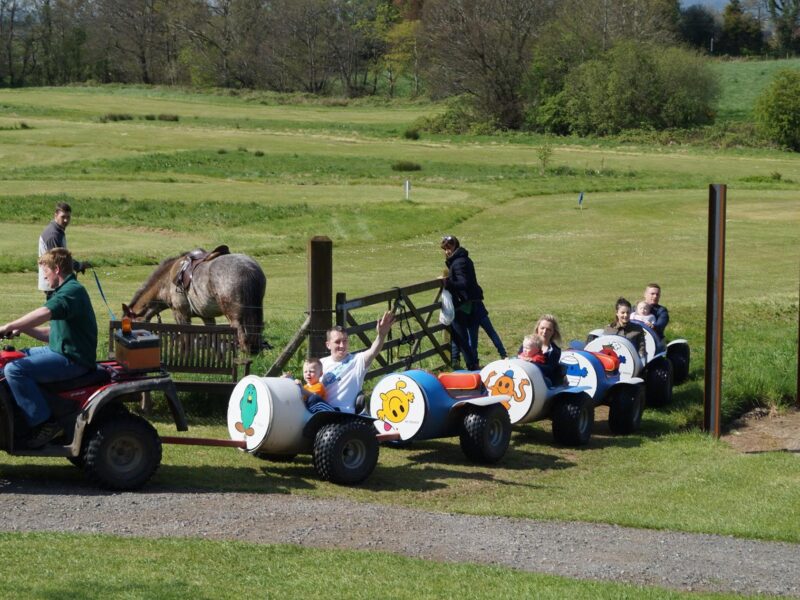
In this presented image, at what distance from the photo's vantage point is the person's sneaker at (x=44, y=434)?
11039 millimetres

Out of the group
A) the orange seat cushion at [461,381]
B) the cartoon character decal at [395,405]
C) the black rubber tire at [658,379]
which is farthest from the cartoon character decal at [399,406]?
the black rubber tire at [658,379]

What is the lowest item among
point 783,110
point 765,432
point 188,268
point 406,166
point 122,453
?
point 765,432

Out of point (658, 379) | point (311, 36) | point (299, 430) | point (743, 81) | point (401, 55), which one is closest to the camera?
point (299, 430)

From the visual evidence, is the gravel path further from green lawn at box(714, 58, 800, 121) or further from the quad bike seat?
green lawn at box(714, 58, 800, 121)

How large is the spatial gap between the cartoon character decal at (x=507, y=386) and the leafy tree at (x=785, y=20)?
478 ft

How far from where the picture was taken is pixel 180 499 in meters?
10.9

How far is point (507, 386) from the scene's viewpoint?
1503cm

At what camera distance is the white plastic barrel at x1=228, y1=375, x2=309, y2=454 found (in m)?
12.1

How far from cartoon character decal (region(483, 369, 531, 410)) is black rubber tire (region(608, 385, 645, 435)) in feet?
6.36

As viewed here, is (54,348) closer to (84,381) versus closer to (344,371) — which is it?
(84,381)

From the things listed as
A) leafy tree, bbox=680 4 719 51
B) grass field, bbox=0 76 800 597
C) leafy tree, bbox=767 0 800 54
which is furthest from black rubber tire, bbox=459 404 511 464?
leafy tree, bbox=680 4 719 51

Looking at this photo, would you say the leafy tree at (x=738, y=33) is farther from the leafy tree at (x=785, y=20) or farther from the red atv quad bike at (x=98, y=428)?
the red atv quad bike at (x=98, y=428)

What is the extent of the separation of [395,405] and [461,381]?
883mm

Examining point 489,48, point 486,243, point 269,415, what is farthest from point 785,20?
point 269,415
